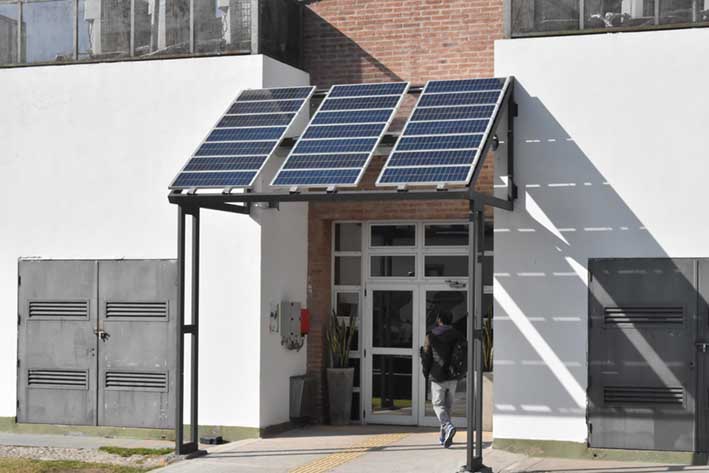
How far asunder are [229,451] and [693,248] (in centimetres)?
572

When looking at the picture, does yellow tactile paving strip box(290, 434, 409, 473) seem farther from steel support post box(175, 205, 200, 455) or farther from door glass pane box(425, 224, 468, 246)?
door glass pane box(425, 224, 468, 246)

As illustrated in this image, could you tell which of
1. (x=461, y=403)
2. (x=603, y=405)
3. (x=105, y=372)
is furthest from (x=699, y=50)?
(x=105, y=372)

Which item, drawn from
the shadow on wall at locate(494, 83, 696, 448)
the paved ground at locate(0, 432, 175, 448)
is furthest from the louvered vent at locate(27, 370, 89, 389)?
the shadow on wall at locate(494, 83, 696, 448)

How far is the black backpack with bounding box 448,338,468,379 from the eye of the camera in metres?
13.7

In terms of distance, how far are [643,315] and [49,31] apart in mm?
→ 8559

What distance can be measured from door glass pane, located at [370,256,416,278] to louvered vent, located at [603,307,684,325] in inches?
138

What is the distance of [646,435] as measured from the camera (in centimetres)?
1277

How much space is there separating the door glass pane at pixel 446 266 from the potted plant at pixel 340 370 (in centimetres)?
129

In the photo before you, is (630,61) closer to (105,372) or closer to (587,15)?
(587,15)

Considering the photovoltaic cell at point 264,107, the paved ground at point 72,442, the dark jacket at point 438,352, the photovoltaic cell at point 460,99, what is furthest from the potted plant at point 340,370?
the photovoltaic cell at point 460,99

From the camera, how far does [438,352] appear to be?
13.7 metres

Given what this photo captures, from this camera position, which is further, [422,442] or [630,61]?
[422,442]

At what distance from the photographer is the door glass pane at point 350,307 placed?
16.0 m

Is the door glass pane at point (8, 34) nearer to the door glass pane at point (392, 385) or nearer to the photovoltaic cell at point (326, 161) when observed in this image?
the photovoltaic cell at point (326, 161)
